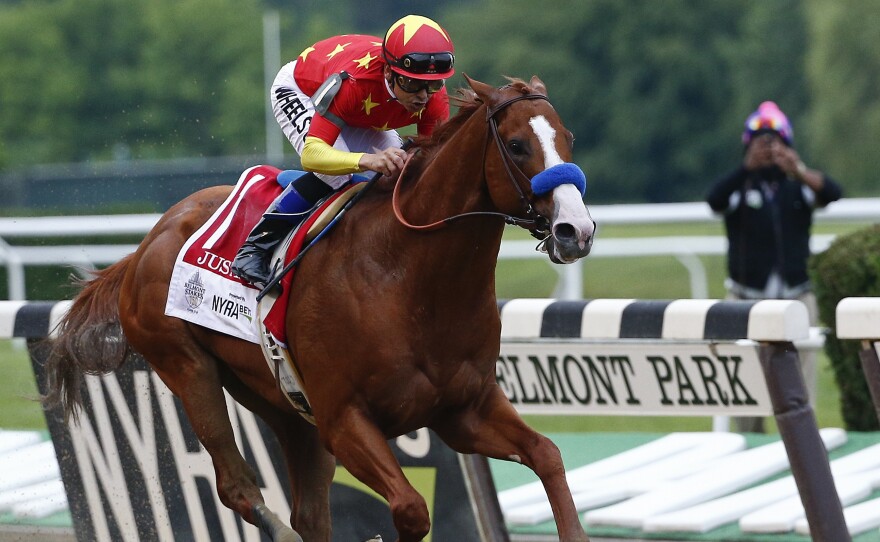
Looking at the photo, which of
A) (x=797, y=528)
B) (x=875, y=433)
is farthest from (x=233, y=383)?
(x=875, y=433)

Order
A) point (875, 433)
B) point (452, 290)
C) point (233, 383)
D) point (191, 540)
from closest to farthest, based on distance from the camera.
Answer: point (452, 290) < point (233, 383) < point (191, 540) < point (875, 433)

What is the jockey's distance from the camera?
4207 mm

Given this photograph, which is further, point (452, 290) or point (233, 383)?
point (233, 383)

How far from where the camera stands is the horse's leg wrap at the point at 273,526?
4.60 meters

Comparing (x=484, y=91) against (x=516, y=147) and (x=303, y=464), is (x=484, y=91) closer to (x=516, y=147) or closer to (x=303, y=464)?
(x=516, y=147)

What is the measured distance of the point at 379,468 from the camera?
4164 millimetres

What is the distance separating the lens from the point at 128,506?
5.61m

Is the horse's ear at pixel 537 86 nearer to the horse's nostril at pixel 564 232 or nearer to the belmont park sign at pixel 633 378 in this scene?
the horse's nostril at pixel 564 232

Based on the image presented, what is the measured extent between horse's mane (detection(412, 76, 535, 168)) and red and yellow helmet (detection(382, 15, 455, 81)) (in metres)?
0.08

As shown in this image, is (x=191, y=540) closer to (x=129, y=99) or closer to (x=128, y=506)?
(x=128, y=506)

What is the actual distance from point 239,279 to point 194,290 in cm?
24

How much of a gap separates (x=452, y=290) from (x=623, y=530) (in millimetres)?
1786

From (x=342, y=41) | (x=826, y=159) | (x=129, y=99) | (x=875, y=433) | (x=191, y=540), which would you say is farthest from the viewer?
(x=129, y=99)

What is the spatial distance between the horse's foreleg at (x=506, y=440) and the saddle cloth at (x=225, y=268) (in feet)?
2.37
